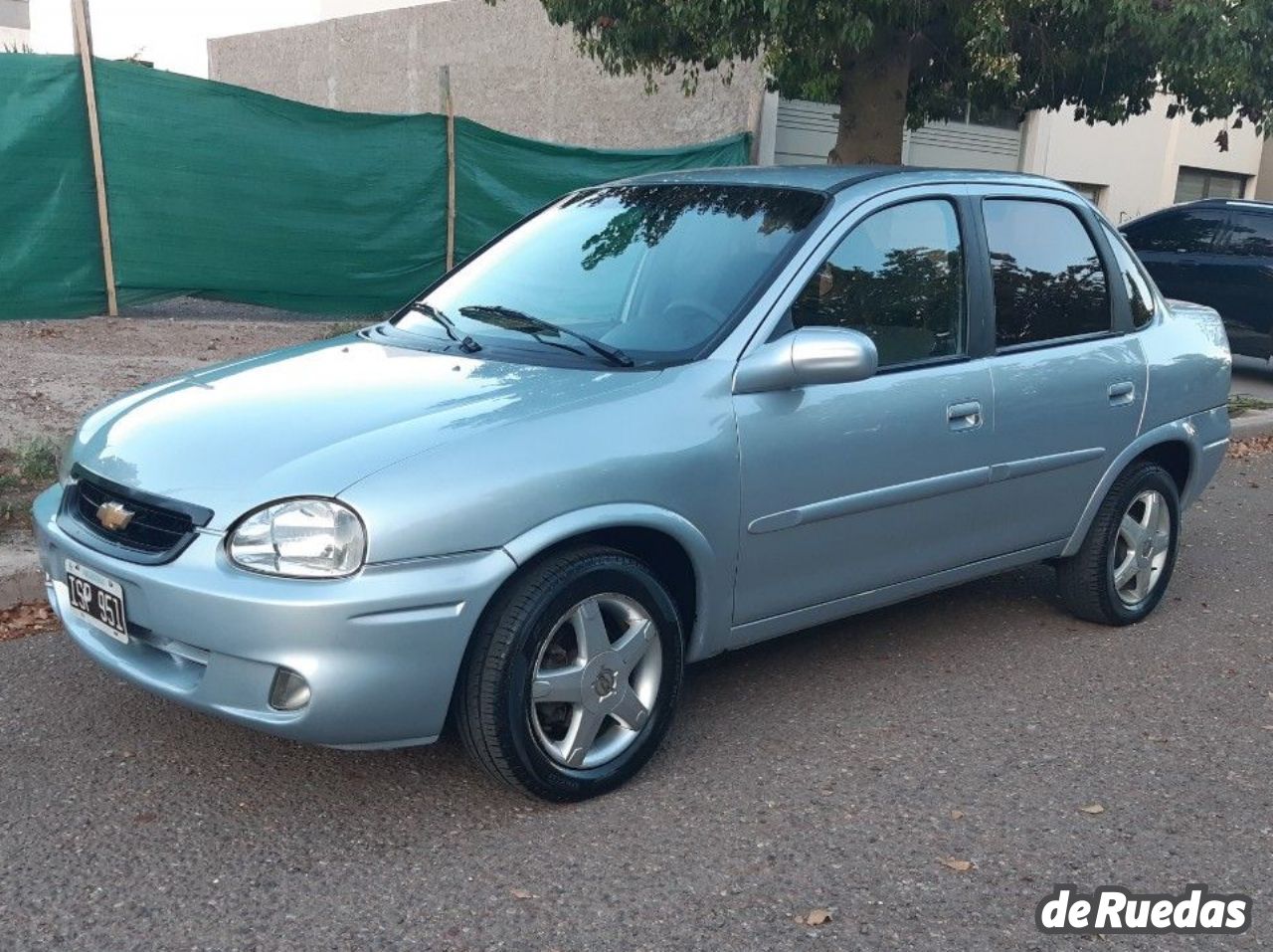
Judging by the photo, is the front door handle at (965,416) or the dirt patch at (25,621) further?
the dirt patch at (25,621)

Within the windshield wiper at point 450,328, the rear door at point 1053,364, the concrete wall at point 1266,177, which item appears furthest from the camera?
the concrete wall at point 1266,177

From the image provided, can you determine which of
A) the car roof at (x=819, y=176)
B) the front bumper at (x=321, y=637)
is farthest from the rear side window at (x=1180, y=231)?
the front bumper at (x=321, y=637)

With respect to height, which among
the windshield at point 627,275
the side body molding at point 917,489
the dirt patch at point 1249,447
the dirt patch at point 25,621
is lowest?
the dirt patch at point 1249,447

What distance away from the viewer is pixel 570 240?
15.1 feet

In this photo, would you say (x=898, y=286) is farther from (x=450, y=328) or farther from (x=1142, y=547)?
(x=1142, y=547)

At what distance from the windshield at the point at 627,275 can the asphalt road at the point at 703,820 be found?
1234 millimetres

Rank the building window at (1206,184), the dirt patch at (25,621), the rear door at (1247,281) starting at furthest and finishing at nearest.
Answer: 1. the building window at (1206,184)
2. the rear door at (1247,281)
3. the dirt patch at (25,621)

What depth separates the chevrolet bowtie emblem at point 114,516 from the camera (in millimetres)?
3381

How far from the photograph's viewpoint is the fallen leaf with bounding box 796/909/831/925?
3.05 metres

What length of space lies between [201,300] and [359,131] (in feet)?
6.50

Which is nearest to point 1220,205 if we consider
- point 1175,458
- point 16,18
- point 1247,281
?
point 1247,281

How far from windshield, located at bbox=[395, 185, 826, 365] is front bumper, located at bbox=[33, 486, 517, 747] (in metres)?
1.00

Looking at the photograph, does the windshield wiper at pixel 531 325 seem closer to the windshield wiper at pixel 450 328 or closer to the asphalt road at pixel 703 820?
the windshield wiper at pixel 450 328

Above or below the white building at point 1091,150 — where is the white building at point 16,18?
above
